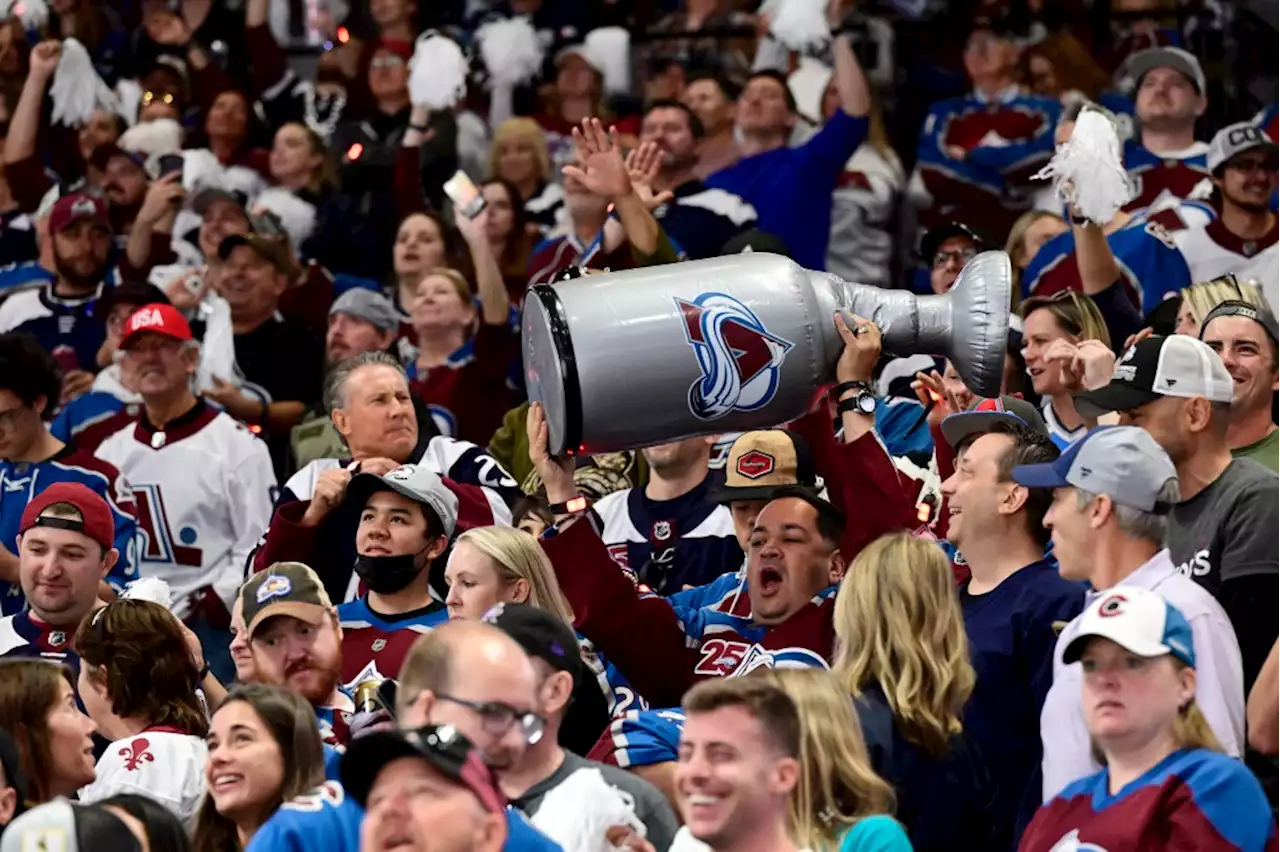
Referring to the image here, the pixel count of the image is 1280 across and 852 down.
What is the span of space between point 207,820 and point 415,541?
5.28 ft

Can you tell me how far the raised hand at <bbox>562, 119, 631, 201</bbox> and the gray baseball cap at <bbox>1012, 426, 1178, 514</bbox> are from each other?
236cm

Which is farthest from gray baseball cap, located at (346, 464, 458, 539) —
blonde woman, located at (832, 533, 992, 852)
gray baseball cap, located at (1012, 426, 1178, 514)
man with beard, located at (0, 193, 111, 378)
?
man with beard, located at (0, 193, 111, 378)

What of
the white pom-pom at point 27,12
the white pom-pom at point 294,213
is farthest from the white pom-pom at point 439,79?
the white pom-pom at point 27,12

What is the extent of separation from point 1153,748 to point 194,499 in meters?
4.32

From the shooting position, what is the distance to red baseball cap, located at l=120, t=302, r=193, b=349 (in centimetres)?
805

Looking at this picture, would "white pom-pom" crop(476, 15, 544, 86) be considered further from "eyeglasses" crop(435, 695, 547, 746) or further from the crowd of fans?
"eyeglasses" crop(435, 695, 547, 746)

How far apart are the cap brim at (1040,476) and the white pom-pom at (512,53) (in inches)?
275

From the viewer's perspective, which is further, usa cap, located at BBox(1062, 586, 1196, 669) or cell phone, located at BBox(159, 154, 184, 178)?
cell phone, located at BBox(159, 154, 184, 178)

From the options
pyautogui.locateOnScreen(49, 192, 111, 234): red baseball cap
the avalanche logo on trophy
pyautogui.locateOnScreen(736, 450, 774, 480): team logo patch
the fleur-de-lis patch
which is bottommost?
the fleur-de-lis patch

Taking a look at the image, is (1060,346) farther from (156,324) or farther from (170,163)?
(170,163)

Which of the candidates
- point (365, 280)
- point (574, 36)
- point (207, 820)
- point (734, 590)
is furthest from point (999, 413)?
point (574, 36)

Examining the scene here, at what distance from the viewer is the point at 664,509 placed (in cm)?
696

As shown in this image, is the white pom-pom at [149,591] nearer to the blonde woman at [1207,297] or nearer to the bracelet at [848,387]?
the bracelet at [848,387]

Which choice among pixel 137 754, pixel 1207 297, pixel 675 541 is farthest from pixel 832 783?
pixel 1207 297
